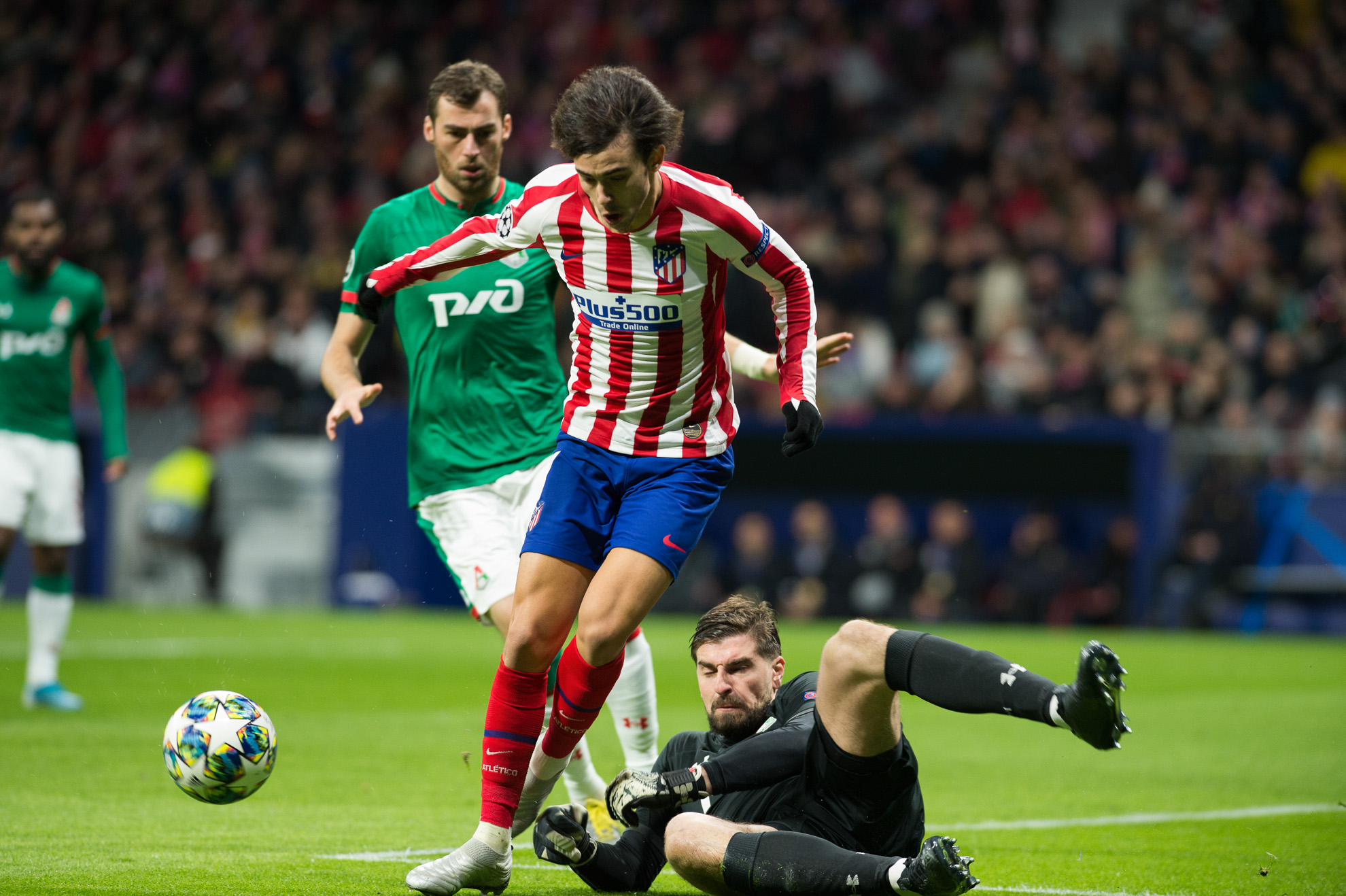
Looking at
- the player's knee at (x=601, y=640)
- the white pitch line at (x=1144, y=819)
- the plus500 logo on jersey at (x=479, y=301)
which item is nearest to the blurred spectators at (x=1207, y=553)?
the white pitch line at (x=1144, y=819)

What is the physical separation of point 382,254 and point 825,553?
11.0 meters

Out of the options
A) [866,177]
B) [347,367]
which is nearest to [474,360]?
[347,367]

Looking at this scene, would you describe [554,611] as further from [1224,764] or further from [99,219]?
[99,219]

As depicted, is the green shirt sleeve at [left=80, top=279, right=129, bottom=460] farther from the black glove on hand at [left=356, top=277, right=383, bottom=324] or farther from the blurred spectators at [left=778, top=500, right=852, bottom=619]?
the blurred spectators at [left=778, top=500, right=852, bottom=619]

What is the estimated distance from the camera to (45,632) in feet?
32.1

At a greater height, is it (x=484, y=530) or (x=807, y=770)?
(x=484, y=530)

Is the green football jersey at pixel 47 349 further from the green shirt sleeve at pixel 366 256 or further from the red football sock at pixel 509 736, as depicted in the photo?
the red football sock at pixel 509 736

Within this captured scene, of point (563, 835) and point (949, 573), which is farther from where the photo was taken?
point (949, 573)

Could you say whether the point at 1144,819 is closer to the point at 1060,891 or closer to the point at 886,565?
the point at 1060,891

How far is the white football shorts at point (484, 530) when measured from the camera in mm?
6004

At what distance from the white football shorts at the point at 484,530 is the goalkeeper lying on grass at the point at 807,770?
1.09 m

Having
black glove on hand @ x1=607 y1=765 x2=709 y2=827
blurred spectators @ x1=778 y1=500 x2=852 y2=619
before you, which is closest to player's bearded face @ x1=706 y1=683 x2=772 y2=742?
black glove on hand @ x1=607 y1=765 x2=709 y2=827

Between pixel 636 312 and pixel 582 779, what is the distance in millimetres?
1957

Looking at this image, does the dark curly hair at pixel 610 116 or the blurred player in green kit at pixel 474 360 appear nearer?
the dark curly hair at pixel 610 116
